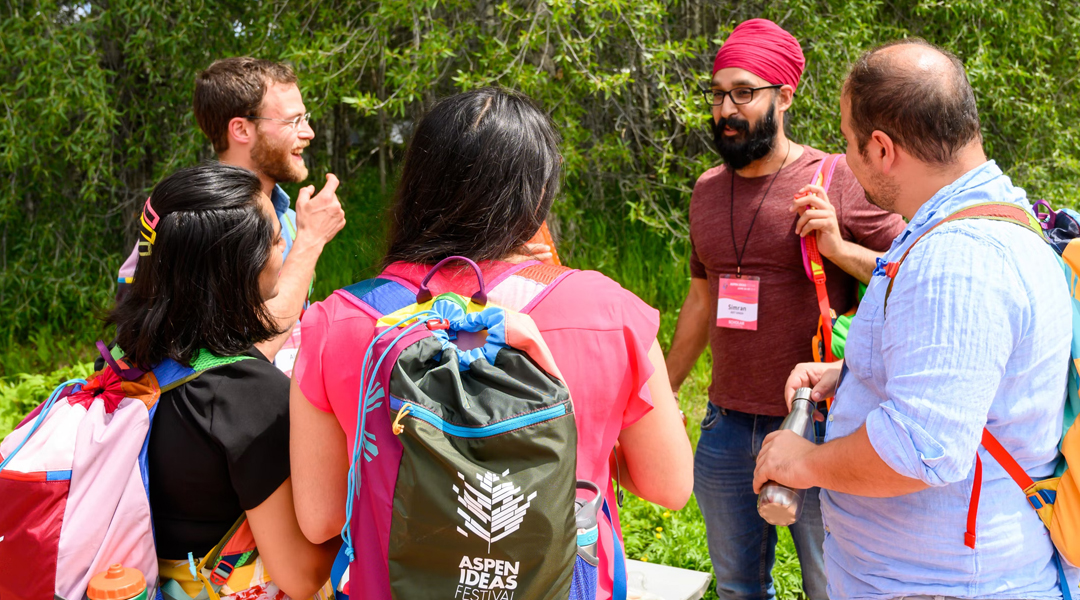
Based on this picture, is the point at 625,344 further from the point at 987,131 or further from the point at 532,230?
the point at 987,131

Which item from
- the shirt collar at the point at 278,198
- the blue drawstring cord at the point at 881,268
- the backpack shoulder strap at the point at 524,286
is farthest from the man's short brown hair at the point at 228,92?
the blue drawstring cord at the point at 881,268

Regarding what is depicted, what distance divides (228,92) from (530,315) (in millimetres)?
2124

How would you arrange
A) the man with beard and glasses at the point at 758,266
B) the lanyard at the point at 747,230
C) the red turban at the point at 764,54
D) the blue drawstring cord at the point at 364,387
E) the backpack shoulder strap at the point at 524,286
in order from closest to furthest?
the blue drawstring cord at the point at 364,387 < the backpack shoulder strap at the point at 524,286 < the man with beard and glasses at the point at 758,266 < the lanyard at the point at 747,230 < the red turban at the point at 764,54

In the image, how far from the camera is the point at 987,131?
5.88m

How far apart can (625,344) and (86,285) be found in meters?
5.68

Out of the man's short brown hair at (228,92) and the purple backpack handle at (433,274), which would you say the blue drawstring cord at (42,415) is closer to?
the purple backpack handle at (433,274)

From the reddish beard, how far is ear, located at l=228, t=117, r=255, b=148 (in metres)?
0.03

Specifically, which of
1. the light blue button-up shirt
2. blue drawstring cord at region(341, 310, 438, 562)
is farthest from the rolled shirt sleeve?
blue drawstring cord at region(341, 310, 438, 562)

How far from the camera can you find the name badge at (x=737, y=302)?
2627mm

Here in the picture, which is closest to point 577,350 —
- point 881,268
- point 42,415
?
point 881,268

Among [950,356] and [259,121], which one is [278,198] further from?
[950,356]

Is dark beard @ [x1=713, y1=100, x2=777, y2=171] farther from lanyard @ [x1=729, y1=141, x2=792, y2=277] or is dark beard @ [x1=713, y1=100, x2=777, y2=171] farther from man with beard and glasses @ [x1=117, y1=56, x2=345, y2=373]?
man with beard and glasses @ [x1=117, y1=56, x2=345, y2=373]

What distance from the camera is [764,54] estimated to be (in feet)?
9.07

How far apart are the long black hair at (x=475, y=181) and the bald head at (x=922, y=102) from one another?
2.15 ft
